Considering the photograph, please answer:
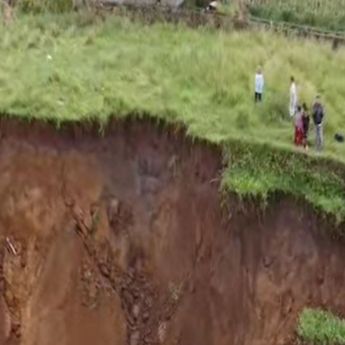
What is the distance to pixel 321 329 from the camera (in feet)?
51.2

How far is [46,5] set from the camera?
21094 millimetres

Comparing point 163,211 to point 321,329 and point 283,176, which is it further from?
point 321,329

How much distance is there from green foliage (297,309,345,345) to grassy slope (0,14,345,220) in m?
1.39

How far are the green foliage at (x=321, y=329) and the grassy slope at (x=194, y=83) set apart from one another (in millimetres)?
1393

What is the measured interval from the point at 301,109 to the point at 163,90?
215 centimetres

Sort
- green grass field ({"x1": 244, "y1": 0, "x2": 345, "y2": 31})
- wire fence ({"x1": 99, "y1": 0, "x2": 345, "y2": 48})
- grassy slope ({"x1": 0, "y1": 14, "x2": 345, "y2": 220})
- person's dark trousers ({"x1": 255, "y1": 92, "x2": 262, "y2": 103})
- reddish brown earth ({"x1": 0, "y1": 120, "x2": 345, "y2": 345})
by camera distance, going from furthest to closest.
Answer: green grass field ({"x1": 244, "y1": 0, "x2": 345, "y2": 31}) → wire fence ({"x1": 99, "y1": 0, "x2": 345, "y2": 48}) → person's dark trousers ({"x1": 255, "y1": 92, "x2": 262, "y2": 103}) → reddish brown earth ({"x1": 0, "y1": 120, "x2": 345, "y2": 345}) → grassy slope ({"x1": 0, "y1": 14, "x2": 345, "y2": 220})

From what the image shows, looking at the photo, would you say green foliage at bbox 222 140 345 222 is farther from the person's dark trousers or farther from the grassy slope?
the person's dark trousers

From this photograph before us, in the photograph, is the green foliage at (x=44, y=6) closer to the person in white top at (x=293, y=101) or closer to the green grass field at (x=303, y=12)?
the green grass field at (x=303, y=12)

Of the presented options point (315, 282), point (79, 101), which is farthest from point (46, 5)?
point (315, 282)

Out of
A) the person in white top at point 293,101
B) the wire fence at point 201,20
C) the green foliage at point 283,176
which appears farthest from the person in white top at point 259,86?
the wire fence at point 201,20

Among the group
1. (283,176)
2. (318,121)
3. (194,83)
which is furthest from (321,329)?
(194,83)

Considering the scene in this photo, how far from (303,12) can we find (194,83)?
7.14 metres

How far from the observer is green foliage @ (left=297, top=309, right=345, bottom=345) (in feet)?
51.0

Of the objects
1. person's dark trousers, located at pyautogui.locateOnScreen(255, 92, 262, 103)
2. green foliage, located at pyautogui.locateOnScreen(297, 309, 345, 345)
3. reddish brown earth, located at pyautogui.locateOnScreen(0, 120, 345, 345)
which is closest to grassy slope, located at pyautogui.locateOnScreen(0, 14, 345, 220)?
person's dark trousers, located at pyautogui.locateOnScreen(255, 92, 262, 103)
